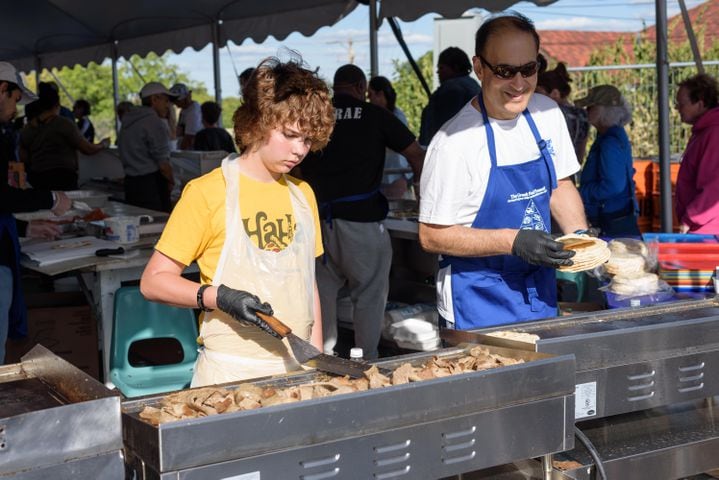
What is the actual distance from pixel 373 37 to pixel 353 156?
3399 millimetres

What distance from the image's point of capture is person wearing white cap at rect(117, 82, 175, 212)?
7.95m

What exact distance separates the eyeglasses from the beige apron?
0.71 metres

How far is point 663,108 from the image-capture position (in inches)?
231

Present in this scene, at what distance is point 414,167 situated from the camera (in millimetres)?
5273

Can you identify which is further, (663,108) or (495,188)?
(663,108)

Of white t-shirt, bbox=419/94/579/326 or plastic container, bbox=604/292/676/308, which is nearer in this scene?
white t-shirt, bbox=419/94/579/326

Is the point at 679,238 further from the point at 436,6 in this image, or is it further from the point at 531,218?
the point at 436,6

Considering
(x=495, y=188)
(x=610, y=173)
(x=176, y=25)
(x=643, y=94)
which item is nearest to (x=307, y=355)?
(x=495, y=188)

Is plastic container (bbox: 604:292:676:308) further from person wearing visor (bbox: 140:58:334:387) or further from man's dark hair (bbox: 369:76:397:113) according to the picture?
man's dark hair (bbox: 369:76:397:113)

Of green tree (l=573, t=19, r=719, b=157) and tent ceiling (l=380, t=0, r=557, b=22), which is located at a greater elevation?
tent ceiling (l=380, t=0, r=557, b=22)

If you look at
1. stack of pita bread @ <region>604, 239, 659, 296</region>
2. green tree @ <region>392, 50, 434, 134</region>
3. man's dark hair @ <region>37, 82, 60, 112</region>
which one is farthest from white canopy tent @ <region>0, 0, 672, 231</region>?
green tree @ <region>392, 50, 434, 134</region>

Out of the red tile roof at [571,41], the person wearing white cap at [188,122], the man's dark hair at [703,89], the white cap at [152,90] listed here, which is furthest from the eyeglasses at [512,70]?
the red tile roof at [571,41]

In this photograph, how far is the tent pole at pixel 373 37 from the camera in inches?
318

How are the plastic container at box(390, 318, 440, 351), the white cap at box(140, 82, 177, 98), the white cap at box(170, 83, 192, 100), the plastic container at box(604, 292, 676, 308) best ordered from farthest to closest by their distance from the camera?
the white cap at box(170, 83, 192, 100)
the white cap at box(140, 82, 177, 98)
the plastic container at box(390, 318, 440, 351)
the plastic container at box(604, 292, 676, 308)
